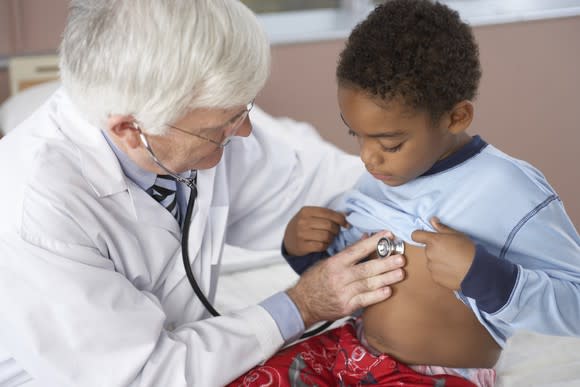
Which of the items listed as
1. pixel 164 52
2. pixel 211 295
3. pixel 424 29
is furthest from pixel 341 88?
pixel 211 295

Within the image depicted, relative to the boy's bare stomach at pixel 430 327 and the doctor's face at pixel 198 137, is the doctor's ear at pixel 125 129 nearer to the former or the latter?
the doctor's face at pixel 198 137

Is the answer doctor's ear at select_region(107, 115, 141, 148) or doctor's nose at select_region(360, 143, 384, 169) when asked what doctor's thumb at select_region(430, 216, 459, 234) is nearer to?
doctor's nose at select_region(360, 143, 384, 169)

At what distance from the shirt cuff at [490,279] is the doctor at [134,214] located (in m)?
0.23

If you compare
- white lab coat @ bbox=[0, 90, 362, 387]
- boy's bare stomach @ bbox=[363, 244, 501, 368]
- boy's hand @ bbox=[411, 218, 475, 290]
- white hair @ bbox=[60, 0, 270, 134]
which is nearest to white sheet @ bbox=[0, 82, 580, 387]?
boy's bare stomach @ bbox=[363, 244, 501, 368]

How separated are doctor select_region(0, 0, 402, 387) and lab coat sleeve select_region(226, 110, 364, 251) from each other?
0.20 m

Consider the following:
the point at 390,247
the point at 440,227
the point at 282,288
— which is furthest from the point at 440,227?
the point at 282,288

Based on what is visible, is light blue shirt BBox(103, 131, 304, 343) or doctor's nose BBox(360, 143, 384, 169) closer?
doctor's nose BBox(360, 143, 384, 169)

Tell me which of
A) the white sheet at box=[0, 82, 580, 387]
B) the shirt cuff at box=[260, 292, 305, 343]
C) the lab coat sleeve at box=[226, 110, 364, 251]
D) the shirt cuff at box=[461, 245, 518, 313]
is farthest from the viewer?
the lab coat sleeve at box=[226, 110, 364, 251]

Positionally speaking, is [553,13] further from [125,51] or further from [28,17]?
[125,51]

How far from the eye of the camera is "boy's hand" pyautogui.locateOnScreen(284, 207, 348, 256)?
166 centimetres

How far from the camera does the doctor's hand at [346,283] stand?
1501mm

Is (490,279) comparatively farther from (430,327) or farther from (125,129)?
(125,129)

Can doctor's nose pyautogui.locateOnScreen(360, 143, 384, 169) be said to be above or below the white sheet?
above

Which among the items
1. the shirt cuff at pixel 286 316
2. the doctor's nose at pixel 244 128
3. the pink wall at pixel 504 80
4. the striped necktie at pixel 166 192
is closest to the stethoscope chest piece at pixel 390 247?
the shirt cuff at pixel 286 316
